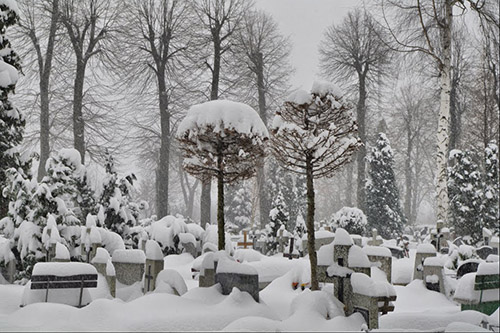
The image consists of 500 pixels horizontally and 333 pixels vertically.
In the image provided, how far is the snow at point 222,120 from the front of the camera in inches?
356

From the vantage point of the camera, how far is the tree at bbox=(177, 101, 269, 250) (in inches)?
357

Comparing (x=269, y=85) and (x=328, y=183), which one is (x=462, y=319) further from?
(x=328, y=183)

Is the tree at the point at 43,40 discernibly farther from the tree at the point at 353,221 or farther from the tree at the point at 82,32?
the tree at the point at 353,221

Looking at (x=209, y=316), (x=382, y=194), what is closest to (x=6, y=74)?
(x=209, y=316)

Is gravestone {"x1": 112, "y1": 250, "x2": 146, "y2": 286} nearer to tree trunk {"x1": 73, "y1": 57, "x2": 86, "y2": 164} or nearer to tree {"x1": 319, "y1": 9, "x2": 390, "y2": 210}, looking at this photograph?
tree trunk {"x1": 73, "y1": 57, "x2": 86, "y2": 164}

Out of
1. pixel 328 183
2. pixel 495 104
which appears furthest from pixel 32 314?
pixel 328 183

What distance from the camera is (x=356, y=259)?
761 cm

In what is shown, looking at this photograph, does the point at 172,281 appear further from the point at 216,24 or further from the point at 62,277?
the point at 216,24

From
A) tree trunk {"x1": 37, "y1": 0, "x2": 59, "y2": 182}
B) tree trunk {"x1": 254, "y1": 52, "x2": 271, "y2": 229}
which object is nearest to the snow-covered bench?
tree trunk {"x1": 37, "y1": 0, "x2": 59, "y2": 182}

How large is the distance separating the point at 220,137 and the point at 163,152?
37.7 ft

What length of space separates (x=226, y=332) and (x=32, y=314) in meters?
3.10

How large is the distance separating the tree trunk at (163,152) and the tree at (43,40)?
4.71 meters

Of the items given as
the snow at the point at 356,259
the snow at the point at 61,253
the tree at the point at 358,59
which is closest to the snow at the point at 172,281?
the snow at the point at 61,253

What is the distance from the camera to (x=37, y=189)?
35.9ft
